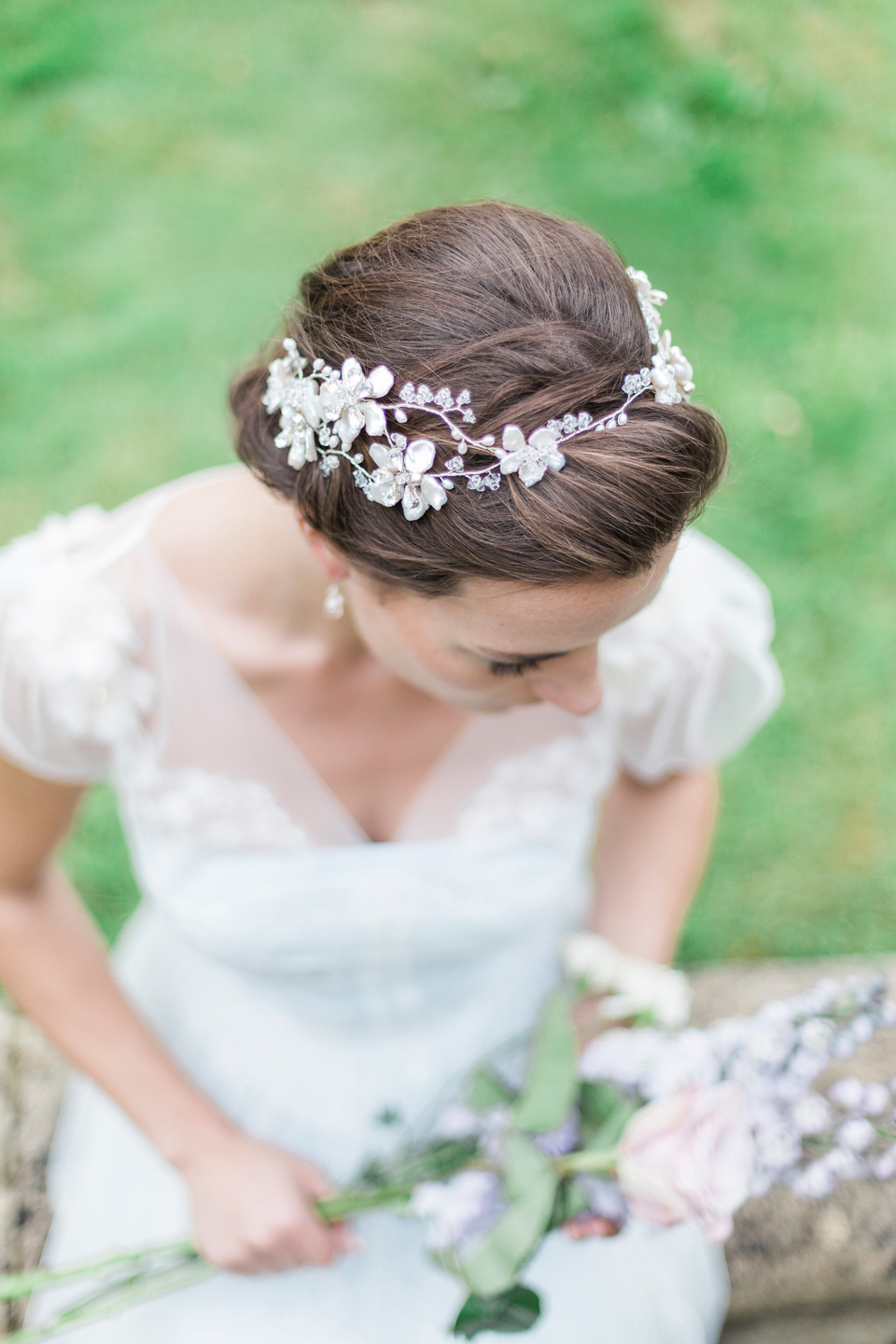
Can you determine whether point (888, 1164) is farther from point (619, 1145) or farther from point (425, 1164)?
point (425, 1164)

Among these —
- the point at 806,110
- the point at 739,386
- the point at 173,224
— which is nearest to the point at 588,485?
the point at 739,386

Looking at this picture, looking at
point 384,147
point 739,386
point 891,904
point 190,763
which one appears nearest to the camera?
point 190,763

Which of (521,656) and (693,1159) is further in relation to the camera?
(521,656)

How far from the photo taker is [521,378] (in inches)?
44.4

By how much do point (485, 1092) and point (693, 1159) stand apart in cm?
46

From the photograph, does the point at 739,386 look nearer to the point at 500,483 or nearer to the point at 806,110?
the point at 806,110

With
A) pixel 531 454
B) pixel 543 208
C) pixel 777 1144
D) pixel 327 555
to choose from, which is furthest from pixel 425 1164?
pixel 543 208

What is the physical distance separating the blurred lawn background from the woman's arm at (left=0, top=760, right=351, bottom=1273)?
1896 mm

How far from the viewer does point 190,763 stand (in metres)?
1.76

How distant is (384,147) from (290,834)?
3.32 meters

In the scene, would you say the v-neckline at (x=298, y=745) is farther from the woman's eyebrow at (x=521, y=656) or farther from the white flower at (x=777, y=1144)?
the white flower at (x=777, y=1144)

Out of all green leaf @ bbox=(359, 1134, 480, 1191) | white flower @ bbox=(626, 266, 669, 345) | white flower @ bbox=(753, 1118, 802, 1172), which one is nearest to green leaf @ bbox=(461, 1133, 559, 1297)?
green leaf @ bbox=(359, 1134, 480, 1191)

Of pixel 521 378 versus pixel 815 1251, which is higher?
pixel 521 378

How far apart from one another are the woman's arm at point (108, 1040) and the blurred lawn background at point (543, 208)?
6.22 ft
